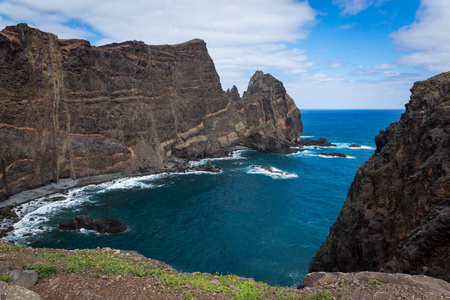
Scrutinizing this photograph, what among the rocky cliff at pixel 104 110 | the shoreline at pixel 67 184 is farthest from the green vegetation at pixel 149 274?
the rocky cliff at pixel 104 110

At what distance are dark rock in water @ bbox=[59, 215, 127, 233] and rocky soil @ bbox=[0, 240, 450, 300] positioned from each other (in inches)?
998

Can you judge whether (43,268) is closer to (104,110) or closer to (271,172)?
(104,110)

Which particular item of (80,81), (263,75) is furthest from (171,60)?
(263,75)

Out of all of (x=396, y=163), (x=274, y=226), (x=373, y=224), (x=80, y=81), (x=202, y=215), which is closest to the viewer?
(x=373, y=224)

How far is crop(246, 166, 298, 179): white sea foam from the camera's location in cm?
6881

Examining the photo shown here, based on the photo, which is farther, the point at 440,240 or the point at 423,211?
the point at 423,211

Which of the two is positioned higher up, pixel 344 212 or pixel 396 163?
pixel 396 163

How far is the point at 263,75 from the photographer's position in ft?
396

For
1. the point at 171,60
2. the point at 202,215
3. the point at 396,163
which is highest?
the point at 171,60

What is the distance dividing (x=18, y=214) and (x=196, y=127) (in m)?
55.0

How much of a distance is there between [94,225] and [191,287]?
3213 centimetres

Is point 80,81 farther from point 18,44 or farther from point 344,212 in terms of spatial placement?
point 344,212

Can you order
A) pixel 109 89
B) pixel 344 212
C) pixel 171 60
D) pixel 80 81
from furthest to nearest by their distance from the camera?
pixel 171 60 < pixel 109 89 < pixel 80 81 < pixel 344 212

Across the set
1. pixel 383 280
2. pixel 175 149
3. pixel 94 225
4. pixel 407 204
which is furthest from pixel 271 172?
pixel 383 280
